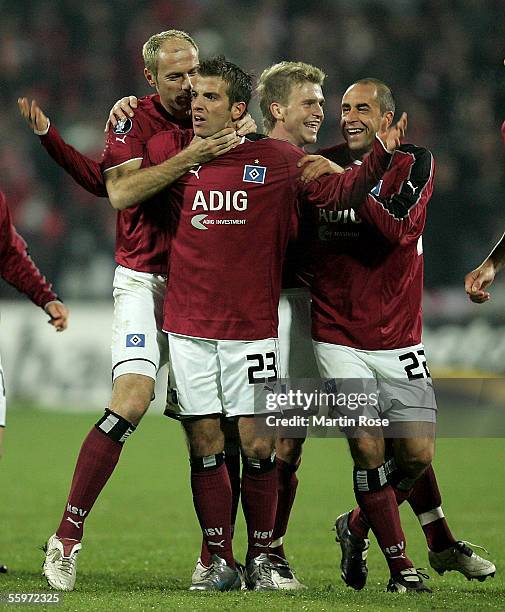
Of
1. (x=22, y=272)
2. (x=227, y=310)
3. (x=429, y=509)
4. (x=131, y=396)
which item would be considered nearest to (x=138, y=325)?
(x=131, y=396)

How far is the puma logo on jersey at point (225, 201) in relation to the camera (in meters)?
4.82

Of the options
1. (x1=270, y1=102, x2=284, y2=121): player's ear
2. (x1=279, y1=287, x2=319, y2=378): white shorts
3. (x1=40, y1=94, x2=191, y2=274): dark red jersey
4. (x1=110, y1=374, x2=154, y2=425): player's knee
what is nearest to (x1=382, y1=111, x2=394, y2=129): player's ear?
(x1=270, y1=102, x2=284, y2=121): player's ear

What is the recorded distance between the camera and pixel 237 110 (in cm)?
495

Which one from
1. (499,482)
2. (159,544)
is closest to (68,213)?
(499,482)

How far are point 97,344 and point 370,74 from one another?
16.5 ft

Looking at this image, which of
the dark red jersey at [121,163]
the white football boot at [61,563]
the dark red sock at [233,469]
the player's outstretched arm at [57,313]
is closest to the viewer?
the white football boot at [61,563]

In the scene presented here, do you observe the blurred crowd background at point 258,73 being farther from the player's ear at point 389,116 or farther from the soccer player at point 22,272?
the player's ear at point 389,116

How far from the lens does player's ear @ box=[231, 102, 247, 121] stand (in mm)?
4941

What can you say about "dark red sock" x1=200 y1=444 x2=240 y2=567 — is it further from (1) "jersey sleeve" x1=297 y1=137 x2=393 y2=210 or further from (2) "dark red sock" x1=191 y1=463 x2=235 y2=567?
(1) "jersey sleeve" x1=297 y1=137 x2=393 y2=210

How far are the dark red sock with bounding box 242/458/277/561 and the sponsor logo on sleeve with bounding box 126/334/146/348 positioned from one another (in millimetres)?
682

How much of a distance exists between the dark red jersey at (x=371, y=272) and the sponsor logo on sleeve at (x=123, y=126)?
36.8 inches

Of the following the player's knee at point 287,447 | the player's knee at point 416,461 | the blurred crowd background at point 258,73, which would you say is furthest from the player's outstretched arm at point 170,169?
the blurred crowd background at point 258,73

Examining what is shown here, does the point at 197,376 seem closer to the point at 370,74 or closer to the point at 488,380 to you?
the point at 488,380

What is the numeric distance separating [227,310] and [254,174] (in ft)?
1.92
